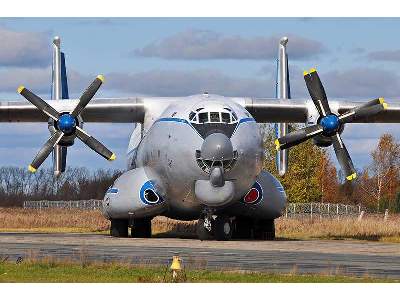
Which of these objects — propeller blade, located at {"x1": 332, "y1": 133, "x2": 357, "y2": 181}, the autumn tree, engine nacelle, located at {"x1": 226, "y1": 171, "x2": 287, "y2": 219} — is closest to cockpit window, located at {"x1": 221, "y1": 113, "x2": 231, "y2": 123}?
engine nacelle, located at {"x1": 226, "y1": 171, "x2": 287, "y2": 219}

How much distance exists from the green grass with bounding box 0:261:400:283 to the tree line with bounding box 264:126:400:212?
182 ft

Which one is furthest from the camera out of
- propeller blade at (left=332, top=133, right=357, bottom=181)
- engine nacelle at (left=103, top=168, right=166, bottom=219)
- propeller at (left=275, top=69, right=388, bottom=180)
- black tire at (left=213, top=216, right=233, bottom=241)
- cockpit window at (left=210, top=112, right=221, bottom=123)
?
engine nacelle at (left=103, top=168, right=166, bottom=219)

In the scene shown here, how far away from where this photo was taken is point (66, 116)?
33938 mm

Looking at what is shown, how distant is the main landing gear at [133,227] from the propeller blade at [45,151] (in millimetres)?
4432

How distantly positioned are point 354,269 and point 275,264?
1899 mm

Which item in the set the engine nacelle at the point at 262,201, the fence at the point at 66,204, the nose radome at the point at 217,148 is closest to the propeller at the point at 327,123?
the engine nacelle at the point at 262,201

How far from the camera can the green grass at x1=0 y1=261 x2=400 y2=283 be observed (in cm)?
1761

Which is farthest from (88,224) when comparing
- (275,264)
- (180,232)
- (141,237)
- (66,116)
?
(275,264)

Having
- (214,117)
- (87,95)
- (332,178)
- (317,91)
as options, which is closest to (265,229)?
(317,91)

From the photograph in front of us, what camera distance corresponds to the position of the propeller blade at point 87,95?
34031mm

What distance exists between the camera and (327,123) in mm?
33312

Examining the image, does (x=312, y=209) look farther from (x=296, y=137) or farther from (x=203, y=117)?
(x=203, y=117)

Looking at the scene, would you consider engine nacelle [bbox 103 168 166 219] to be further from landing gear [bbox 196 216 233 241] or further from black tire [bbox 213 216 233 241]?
black tire [bbox 213 216 233 241]

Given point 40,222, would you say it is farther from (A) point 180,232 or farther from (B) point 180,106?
(B) point 180,106
